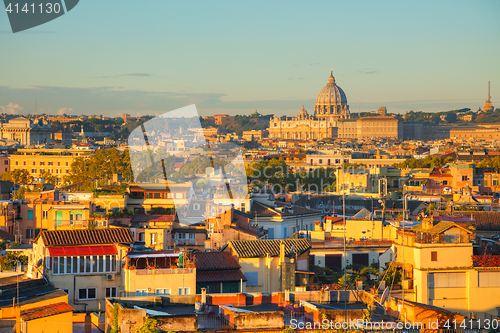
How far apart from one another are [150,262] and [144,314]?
245 centimetres

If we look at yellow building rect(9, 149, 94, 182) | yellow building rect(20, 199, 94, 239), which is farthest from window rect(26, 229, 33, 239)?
yellow building rect(9, 149, 94, 182)

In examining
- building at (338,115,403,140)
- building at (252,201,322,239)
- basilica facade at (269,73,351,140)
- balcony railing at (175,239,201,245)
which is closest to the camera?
balcony railing at (175,239,201,245)

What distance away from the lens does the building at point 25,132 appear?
2975 inches

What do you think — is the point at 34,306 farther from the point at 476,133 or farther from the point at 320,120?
the point at 320,120

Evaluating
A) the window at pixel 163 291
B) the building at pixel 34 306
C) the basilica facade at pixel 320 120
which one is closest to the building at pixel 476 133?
the basilica facade at pixel 320 120

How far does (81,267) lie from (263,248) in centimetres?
239

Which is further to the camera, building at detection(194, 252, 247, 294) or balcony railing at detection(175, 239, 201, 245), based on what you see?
balcony railing at detection(175, 239, 201, 245)

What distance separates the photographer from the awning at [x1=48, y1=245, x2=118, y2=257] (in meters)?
9.86

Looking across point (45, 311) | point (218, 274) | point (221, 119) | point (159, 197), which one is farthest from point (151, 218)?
point (221, 119)

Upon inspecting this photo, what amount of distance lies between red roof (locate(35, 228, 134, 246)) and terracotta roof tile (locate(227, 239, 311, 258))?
4.73ft

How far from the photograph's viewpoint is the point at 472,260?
927cm

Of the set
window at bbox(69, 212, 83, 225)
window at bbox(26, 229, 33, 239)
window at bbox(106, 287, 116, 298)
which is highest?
window at bbox(69, 212, 83, 225)

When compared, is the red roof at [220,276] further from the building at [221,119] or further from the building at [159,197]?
the building at [221,119]

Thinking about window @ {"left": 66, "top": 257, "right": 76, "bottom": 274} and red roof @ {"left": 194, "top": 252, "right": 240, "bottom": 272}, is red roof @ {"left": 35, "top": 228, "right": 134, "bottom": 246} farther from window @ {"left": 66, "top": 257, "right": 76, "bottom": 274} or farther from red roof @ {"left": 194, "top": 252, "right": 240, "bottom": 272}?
red roof @ {"left": 194, "top": 252, "right": 240, "bottom": 272}
